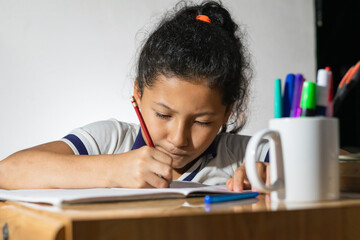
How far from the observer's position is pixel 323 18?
1583 mm

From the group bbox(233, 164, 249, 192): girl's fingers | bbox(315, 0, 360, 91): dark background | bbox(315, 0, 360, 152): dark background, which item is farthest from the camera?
bbox(315, 0, 360, 91): dark background

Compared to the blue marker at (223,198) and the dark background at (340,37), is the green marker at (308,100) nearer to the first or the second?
the blue marker at (223,198)

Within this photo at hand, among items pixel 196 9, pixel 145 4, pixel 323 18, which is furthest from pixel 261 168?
pixel 145 4

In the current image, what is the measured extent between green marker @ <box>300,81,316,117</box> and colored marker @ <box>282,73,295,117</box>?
3cm

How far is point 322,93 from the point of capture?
47 centimetres

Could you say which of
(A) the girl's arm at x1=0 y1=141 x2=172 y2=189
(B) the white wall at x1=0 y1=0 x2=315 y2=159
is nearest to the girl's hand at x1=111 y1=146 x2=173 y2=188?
(A) the girl's arm at x1=0 y1=141 x2=172 y2=189

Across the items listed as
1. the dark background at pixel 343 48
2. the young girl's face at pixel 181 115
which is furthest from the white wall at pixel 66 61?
the young girl's face at pixel 181 115

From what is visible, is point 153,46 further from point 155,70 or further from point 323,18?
point 323,18

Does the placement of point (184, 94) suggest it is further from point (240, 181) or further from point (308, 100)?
point (308, 100)

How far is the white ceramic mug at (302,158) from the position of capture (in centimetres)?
45

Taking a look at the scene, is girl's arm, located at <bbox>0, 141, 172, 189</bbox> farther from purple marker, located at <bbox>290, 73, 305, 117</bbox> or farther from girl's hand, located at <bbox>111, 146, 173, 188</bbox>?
purple marker, located at <bbox>290, 73, 305, 117</bbox>

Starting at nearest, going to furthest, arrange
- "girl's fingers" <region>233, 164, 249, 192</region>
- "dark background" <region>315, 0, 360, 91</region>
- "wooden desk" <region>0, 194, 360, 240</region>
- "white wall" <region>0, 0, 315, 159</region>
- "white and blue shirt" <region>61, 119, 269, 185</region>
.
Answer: "wooden desk" <region>0, 194, 360, 240</region> < "girl's fingers" <region>233, 164, 249, 192</region> < "white and blue shirt" <region>61, 119, 269, 185</region> < "dark background" <region>315, 0, 360, 91</region> < "white wall" <region>0, 0, 315, 159</region>

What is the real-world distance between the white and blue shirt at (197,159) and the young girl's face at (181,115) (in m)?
0.08

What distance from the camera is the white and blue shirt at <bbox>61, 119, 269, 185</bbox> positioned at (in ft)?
3.28
